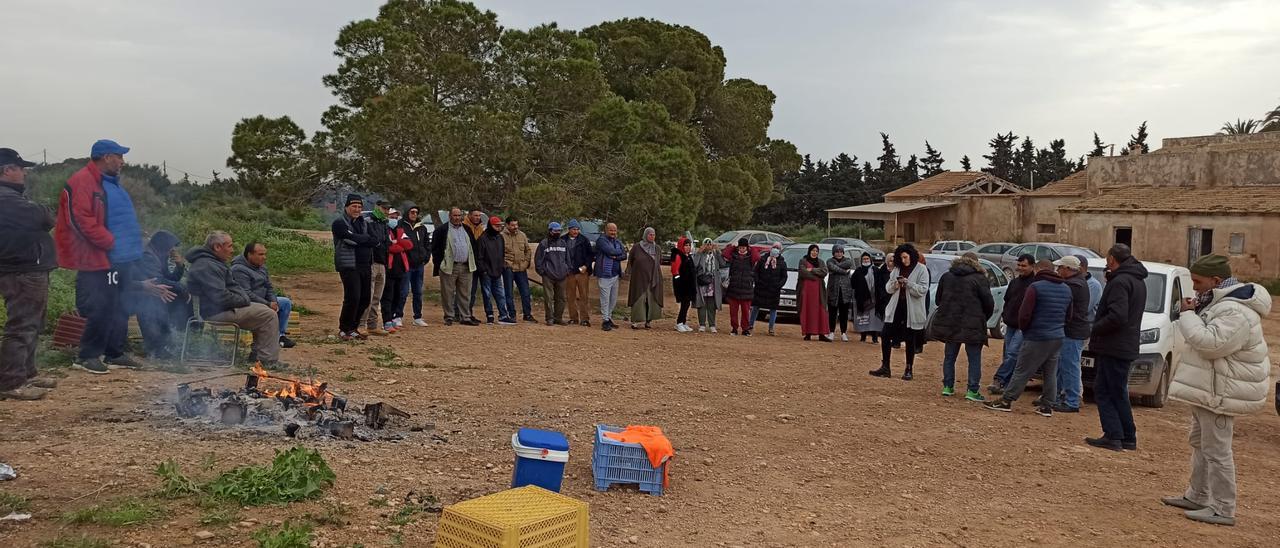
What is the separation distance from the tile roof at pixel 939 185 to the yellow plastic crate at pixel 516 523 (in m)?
47.9

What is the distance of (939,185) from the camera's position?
172 feet

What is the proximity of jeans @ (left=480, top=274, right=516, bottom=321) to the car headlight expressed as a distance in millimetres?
8799

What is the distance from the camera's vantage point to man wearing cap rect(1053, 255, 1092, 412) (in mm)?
9062

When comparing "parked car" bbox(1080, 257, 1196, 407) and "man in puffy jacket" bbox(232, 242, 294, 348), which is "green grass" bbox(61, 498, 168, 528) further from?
"parked car" bbox(1080, 257, 1196, 407)

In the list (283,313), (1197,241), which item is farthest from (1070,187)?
(283,313)

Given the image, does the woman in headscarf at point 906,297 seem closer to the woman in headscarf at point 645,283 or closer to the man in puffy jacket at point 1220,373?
the man in puffy jacket at point 1220,373

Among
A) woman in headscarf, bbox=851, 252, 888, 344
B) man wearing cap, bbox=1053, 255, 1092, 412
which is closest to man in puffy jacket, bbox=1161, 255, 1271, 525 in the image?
man wearing cap, bbox=1053, 255, 1092, 412

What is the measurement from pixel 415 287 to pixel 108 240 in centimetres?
569

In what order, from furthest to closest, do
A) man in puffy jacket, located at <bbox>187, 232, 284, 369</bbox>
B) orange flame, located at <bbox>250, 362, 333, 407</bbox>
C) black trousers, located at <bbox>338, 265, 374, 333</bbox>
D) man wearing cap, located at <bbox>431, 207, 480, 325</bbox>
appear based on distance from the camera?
man wearing cap, located at <bbox>431, 207, 480, 325</bbox>
black trousers, located at <bbox>338, 265, 374, 333</bbox>
man in puffy jacket, located at <bbox>187, 232, 284, 369</bbox>
orange flame, located at <bbox>250, 362, 333, 407</bbox>

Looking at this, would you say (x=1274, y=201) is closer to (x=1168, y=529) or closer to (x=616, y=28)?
(x=616, y=28)

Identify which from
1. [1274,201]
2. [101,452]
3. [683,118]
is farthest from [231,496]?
[1274,201]

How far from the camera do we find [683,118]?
25.9m

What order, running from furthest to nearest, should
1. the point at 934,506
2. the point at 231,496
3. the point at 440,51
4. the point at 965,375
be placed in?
the point at 440,51 < the point at 965,375 < the point at 934,506 < the point at 231,496

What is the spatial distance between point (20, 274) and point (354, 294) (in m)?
4.55
